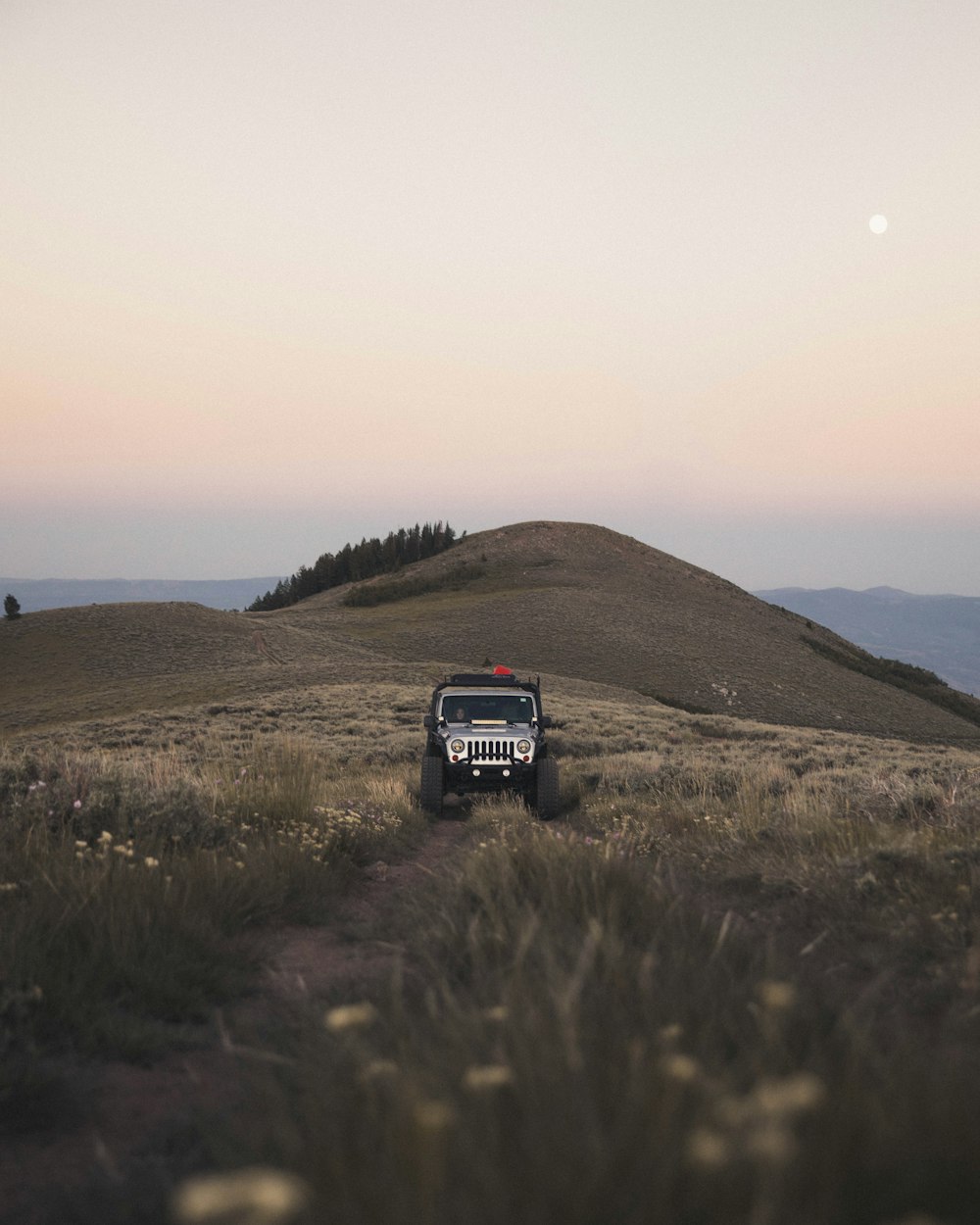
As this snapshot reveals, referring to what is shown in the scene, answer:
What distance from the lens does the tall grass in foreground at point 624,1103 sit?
68.4 inches

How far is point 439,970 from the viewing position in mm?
3867

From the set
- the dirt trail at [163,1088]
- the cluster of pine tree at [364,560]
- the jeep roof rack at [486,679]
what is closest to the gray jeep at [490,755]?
the jeep roof rack at [486,679]

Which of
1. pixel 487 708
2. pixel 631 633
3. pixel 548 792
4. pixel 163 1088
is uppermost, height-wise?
pixel 631 633

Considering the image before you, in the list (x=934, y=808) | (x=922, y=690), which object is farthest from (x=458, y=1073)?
(x=922, y=690)

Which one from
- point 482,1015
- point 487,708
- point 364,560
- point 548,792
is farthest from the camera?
point 364,560

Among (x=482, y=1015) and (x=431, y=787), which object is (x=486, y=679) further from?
(x=482, y=1015)

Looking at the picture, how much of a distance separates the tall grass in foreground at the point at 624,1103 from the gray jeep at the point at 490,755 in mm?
8743

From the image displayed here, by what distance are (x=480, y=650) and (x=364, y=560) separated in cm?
5426

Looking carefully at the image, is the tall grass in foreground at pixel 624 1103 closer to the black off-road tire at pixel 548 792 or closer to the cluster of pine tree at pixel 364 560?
the black off-road tire at pixel 548 792

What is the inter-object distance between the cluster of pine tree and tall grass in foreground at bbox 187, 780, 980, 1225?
10484 cm

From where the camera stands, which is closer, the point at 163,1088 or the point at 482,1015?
the point at 482,1015

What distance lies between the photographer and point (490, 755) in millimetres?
12922

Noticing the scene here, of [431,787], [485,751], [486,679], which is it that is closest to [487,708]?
[486,679]

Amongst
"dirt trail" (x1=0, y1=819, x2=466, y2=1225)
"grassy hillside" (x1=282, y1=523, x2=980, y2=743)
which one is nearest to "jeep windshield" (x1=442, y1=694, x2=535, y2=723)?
"dirt trail" (x1=0, y1=819, x2=466, y2=1225)
